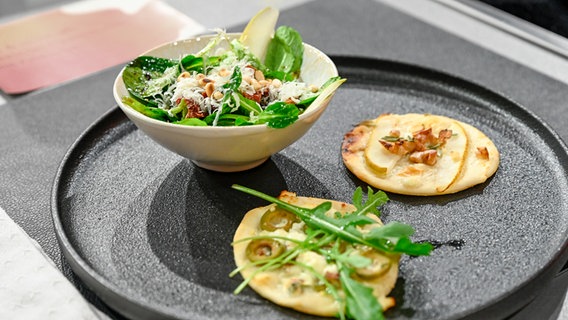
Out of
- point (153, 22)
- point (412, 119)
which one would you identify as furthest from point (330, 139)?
point (153, 22)

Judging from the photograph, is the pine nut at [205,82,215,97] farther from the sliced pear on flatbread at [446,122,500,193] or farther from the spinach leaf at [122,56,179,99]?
the sliced pear on flatbread at [446,122,500,193]

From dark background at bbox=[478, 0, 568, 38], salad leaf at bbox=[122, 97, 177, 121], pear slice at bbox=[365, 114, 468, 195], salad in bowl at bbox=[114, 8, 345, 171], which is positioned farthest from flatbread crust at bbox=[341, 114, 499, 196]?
dark background at bbox=[478, 0, 568, 38]

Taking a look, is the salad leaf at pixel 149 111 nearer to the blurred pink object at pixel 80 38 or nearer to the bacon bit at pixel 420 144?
the bacon bit at pixel 420 144

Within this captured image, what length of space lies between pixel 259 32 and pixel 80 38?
987 millimetres

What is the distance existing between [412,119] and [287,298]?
2.23 feet

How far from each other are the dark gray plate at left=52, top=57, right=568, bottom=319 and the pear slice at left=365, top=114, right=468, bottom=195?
3cm

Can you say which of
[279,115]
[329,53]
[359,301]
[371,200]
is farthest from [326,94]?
[329,53]

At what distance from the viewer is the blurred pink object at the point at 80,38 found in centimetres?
205

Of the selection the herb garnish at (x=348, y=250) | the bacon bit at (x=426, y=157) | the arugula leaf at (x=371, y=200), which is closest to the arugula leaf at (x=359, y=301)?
the herb garnish at (x=348, y=250)

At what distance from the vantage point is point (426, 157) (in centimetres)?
138

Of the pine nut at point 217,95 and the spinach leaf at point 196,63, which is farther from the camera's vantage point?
the spinach leaf at point 196,63

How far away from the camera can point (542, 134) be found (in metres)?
1.49

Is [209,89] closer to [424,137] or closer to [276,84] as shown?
[276,84]

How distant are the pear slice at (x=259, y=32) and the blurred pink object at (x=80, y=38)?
0.74 meters
